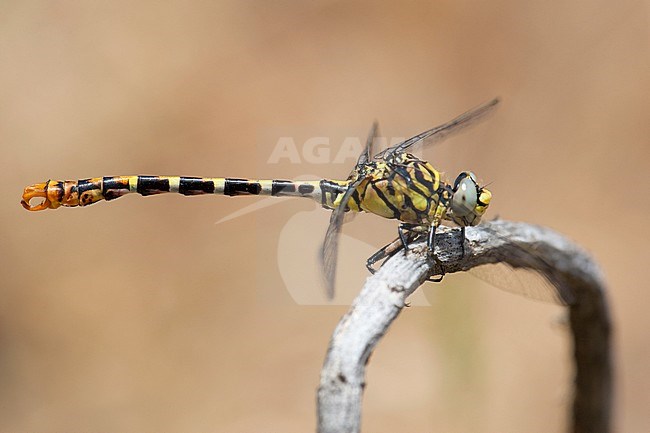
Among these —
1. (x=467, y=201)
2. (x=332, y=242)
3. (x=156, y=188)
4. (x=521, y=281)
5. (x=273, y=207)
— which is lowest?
(x=521, y=281)

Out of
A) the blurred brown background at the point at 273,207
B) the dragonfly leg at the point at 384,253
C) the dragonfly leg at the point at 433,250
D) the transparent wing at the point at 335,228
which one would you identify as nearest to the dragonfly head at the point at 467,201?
the dragonfly leg at the point at 433,250

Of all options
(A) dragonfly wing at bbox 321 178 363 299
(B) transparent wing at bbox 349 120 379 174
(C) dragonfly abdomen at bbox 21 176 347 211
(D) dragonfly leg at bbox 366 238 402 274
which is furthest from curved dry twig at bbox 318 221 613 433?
(C) dragonfly abdomen at bbox 21 176 347 211

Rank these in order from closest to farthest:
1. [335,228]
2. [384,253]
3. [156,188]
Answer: [384,253], [335,228], [156,188]

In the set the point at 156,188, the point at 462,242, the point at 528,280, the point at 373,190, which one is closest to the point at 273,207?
the point at 156,188

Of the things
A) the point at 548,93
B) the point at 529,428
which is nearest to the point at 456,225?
the point at 529,428

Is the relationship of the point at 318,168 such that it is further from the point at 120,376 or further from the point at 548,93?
the point at 548,93

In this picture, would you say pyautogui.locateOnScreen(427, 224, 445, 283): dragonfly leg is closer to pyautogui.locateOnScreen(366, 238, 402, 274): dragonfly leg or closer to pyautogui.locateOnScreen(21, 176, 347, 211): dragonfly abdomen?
pyautogui.locateOnScreen(366, 238, 402, 274): dragonfly leg

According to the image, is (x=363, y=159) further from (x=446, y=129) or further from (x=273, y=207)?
(x=273, y=207)

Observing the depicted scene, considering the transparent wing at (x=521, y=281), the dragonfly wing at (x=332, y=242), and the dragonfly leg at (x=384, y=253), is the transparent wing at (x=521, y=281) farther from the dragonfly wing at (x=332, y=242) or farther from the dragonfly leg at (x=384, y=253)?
the dragonfly wing at (x=332, y=242)
